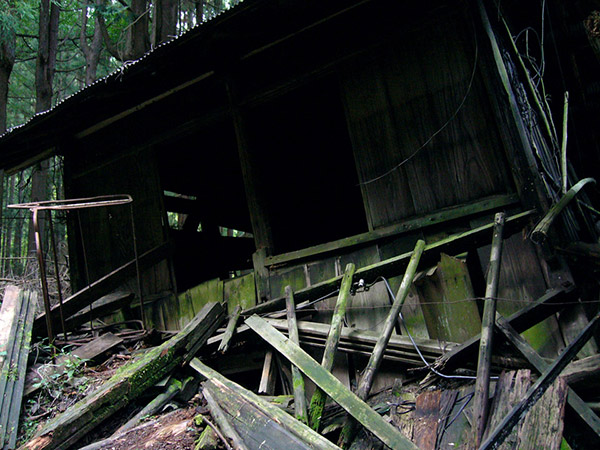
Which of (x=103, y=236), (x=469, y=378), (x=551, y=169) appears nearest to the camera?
(x=469, y=378)

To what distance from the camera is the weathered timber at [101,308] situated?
19.2 feet

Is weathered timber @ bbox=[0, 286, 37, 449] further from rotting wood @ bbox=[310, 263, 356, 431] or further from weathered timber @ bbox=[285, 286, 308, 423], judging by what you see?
rotting wood @ bbox=[310, 263, 356, 431]

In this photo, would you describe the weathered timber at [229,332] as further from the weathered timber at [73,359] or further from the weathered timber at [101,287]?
the weathered timber at [101,287]

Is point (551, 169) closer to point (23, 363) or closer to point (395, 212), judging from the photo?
point (395, 212)

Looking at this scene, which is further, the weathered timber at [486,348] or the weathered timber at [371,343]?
the weathered timber at [371,343]

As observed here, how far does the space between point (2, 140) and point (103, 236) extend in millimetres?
1902

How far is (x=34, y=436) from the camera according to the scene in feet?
11.5

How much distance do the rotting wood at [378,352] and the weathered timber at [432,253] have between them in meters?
0.17

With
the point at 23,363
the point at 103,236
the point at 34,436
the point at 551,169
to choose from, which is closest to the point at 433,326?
the point at 551,169

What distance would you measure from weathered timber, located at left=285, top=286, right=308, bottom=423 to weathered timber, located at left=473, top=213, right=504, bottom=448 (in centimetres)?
122

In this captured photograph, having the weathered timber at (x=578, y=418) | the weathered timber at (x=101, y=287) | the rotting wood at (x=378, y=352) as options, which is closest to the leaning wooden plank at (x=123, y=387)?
the weathered timber at (x=101, y=287)

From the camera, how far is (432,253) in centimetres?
424

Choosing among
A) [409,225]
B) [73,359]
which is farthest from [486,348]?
[73,359]

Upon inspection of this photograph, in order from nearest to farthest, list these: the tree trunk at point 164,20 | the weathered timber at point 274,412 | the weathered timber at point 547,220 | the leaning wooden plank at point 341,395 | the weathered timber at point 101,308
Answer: the leaning wooden plank at point 341,395, the weathered timber at point 274,412, the weathered timber at point 547,220, the weathered timber at point 101,308, the tree trunk at point 164,20
